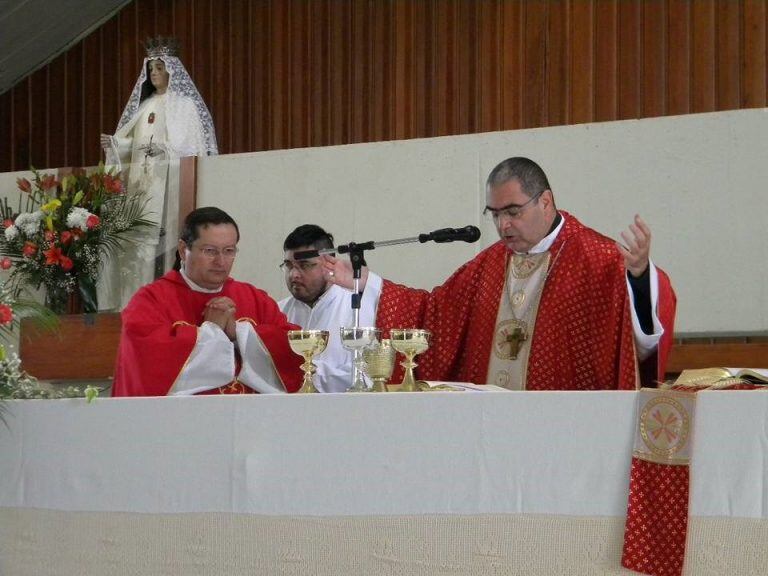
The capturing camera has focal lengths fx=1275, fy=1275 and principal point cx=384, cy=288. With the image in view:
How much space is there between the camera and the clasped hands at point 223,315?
478 cm

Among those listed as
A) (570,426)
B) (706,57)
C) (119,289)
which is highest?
(706,57)

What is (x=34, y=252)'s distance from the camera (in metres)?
7.64

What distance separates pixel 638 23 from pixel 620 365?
17.1 ft

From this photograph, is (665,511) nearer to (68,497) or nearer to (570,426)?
(570,426)

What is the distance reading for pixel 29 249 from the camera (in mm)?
7574

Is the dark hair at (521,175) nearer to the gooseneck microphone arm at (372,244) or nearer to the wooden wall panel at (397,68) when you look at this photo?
the gooseneck microphone arm at (372,244)

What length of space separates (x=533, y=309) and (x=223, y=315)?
119 centimetres

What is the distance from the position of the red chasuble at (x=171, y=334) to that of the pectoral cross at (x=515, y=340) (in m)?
0.81

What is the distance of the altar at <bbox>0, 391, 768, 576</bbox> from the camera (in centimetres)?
323

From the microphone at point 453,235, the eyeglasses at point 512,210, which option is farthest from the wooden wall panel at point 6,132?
the microphone at point 453,235

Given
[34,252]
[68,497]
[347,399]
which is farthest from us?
[34,252]

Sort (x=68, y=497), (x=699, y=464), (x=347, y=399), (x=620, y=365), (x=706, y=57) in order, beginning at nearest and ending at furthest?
(x=699, y=464)
(x=347, y=399)
(x=68, y=497)
(x=620, y=365)
(x=706, y=57)

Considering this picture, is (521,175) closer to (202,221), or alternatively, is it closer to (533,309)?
(533,309)

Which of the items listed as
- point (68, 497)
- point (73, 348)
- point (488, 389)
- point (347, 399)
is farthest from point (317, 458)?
point (73, 348)
